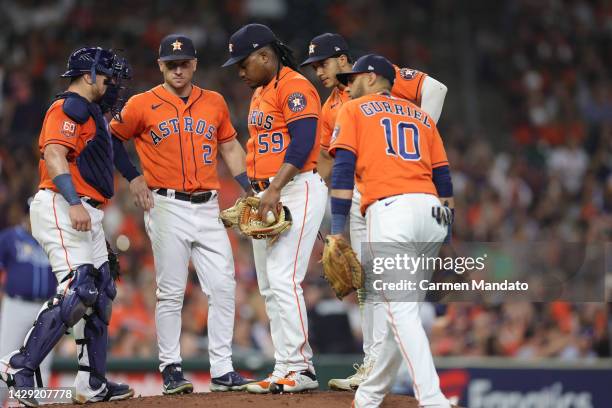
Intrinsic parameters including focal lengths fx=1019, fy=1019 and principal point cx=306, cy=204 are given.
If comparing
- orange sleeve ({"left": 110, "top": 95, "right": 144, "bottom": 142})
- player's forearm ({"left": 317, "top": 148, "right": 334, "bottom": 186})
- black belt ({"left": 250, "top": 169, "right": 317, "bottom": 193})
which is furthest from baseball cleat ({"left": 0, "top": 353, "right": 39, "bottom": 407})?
player's forearm ({"left": 317, "top": 148, "right": 334, "bottom": 186})

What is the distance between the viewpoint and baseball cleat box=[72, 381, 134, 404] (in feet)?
21.5

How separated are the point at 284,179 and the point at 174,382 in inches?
61.5

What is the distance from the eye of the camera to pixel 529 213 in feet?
50.0

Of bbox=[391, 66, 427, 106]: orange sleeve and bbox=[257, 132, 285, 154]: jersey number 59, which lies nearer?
bbox=[257, 132, 285, 154]: jersey number 59

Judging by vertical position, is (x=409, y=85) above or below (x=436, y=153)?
above

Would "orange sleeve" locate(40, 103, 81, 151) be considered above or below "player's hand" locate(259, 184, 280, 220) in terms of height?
above

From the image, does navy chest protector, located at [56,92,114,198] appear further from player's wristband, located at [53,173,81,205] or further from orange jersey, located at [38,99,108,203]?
player's wristband, located at [53,173,81,205]

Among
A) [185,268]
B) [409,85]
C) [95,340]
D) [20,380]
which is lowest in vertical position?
[20,380]

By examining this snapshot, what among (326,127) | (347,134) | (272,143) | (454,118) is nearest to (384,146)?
(347,134)

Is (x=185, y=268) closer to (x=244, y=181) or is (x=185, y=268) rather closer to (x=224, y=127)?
(x=244, y=181)

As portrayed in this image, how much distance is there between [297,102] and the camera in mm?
6457

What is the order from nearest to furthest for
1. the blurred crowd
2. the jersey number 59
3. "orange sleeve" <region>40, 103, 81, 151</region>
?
"orange sleeve" <region>40, 103, 81, 151</region> → the jersey number 59 → the blurred crowd

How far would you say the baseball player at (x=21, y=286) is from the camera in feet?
28.9

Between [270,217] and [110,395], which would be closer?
[270,217]
